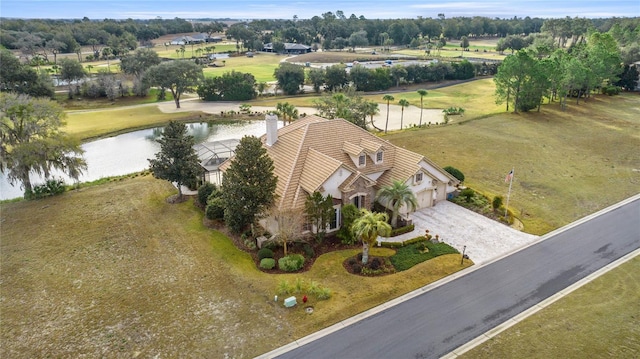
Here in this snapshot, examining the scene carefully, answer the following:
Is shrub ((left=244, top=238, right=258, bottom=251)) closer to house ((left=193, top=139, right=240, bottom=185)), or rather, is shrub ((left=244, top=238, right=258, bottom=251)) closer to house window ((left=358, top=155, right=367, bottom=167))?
house window ((left=358, top=155, right=367, bottom=167))

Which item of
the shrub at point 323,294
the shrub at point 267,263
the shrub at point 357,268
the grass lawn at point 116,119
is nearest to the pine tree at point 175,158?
the shrub at point 267,263

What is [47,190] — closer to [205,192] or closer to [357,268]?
[205,192]

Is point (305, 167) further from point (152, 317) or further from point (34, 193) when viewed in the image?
point (34, 193)

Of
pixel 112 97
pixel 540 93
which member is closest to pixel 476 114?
pixel 540 93

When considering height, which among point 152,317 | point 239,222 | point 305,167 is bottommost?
point 152,317

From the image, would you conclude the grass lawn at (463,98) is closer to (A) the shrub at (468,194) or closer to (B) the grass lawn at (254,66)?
(A) the shrub at (468,194)
